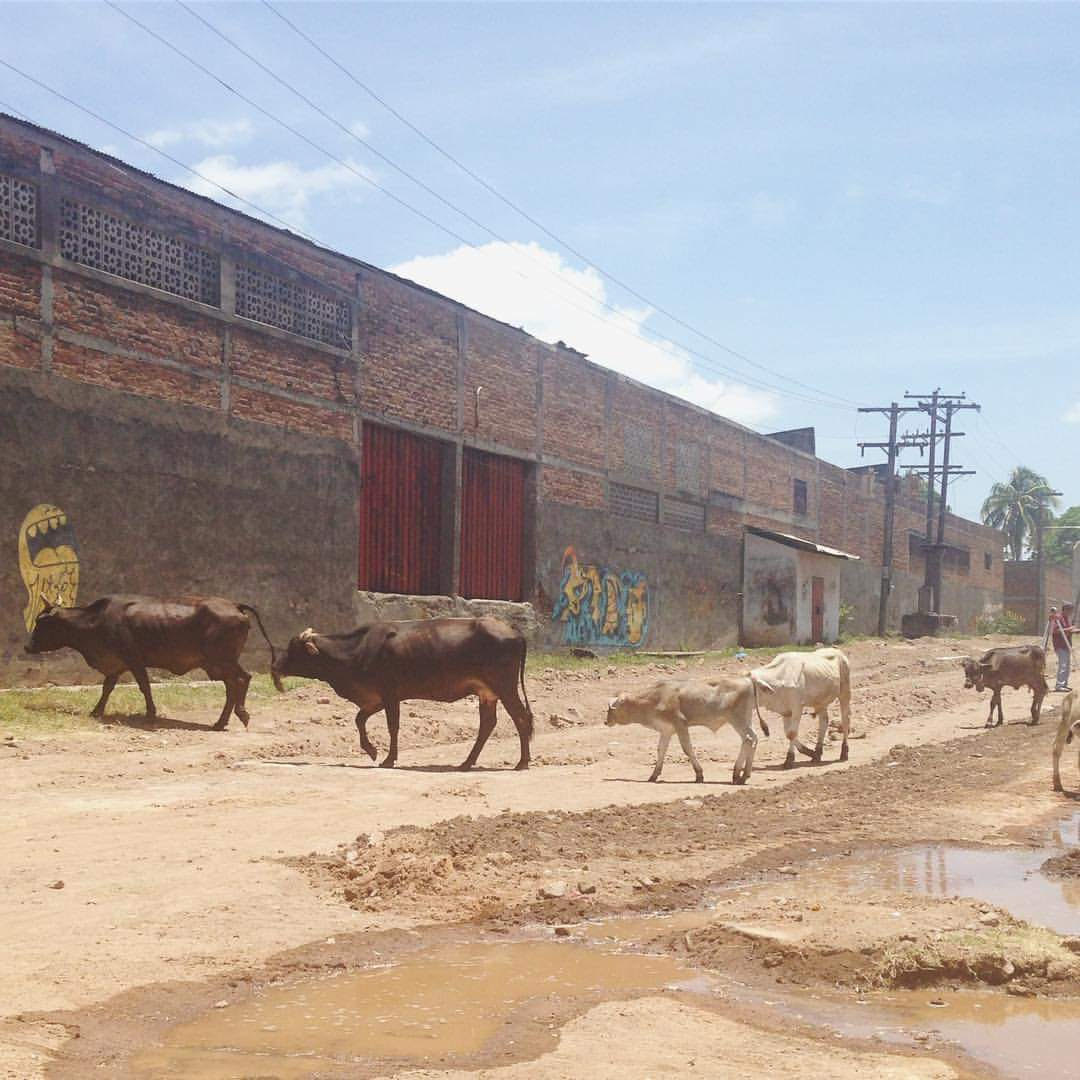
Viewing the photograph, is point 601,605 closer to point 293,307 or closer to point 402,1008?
point 293,307

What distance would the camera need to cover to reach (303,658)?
1427 centimetres

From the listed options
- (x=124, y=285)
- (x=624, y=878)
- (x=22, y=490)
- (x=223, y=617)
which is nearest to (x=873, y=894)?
(x=624, y=878)

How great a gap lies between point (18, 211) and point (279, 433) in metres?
5.38

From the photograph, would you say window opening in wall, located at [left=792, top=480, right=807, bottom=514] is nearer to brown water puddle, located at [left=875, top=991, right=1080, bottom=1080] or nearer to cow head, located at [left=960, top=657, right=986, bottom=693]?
cow head, located at [left=960, top=657, right=986, bottom=693]

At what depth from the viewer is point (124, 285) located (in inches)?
712

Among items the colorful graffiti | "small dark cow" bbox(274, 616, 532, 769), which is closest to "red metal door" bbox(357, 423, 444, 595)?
the colorful graffiti

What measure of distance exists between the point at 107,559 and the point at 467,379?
9.95 meters

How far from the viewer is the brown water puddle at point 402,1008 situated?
16.1 feet

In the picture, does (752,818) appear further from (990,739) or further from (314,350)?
(314,350)

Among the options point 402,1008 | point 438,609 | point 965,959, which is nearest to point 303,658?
point 402,1008

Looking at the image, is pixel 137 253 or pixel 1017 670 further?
pixel 1017 670

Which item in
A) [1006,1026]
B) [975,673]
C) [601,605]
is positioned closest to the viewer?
[1006,1026]

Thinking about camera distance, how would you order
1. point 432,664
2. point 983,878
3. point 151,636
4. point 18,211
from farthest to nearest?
1. point 18,211
2. point 151,636
3. point 432,664
4. point 983,878

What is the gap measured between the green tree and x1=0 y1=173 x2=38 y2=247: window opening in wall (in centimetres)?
9109
